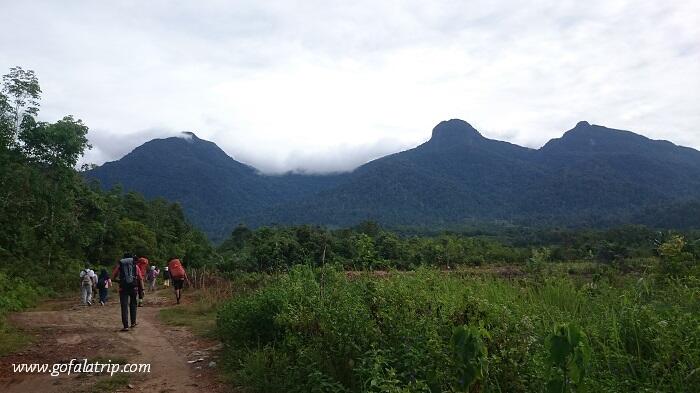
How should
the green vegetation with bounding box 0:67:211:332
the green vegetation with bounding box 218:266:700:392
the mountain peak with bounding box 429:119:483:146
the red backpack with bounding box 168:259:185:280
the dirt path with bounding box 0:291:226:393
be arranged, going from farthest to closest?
the mountain peak with bounding box 429:119:483:146 < the green vegetation with bounding box 0:67:211:332 < the red backpack with bounding box 168:259:185:280 < the dirt path with bounding box 0:291:226:393 < the green vegetation with bounding box 218:266:700:392

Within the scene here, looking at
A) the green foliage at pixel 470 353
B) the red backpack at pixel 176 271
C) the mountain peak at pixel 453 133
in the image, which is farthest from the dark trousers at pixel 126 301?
the mountain peak at pixel 453 133

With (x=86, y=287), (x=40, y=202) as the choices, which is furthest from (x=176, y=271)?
(x=40, y=202)

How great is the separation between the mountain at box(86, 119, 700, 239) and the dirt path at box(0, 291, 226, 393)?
95182 millimetres

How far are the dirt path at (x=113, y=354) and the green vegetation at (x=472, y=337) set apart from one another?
0.64 meters

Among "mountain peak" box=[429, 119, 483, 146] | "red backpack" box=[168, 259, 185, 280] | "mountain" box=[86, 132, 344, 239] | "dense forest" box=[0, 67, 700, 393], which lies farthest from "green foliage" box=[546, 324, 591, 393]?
"mountain peak" box=[429, 119, 483, 146]

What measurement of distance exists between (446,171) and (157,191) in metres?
94.4

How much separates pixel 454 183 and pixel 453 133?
156 feet

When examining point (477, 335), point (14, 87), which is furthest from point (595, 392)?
point (14, 87)

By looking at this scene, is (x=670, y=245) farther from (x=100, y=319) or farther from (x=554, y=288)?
(x=100, y=319)

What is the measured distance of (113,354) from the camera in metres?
7.25

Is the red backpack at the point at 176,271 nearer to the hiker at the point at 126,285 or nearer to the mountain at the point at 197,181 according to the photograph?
the hiker at the point at 126,285

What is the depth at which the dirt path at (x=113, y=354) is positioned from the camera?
230 inches

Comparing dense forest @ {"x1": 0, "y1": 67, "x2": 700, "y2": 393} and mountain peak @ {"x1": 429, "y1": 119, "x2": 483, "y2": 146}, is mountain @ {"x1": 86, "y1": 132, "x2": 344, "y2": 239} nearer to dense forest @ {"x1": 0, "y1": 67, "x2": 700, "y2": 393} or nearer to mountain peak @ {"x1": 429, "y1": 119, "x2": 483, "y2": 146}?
mountain peak @ {"x1": 429, "y1": 119, "x2": 483, "y2": 146}

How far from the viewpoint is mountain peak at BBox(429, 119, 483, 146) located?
184m
